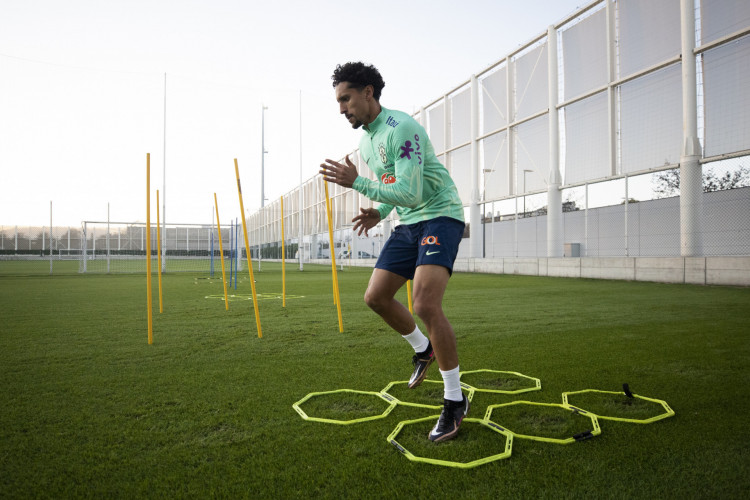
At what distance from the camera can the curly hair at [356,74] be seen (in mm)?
2871

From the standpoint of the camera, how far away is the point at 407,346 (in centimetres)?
468

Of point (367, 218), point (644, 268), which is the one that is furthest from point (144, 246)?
point (367, 218)

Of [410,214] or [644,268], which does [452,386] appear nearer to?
[410,214]

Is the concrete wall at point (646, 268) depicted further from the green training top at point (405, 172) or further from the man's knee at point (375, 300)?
the man's knee at point (375, 300)

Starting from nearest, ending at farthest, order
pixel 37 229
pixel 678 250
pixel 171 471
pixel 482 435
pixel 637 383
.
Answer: pixel 171 471, pixel 482 435, pixel 637 383, pixel 678 250, pixel 37 229

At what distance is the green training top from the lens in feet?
8.49

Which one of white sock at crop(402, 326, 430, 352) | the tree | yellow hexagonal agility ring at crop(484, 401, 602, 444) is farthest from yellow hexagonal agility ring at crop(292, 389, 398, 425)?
the tree

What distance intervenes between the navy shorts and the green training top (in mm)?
57

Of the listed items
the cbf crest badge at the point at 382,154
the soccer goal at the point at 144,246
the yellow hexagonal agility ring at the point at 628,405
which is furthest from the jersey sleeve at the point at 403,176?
the soccer goal at the point at 144,246

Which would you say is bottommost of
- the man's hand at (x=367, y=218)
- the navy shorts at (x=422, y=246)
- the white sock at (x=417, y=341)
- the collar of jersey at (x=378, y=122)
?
the white sock at (x=417, y=341)

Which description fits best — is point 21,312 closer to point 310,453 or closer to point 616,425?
point 310,453

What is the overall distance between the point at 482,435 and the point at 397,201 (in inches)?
52.3

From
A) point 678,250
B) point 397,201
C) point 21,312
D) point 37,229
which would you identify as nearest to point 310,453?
point 397,201

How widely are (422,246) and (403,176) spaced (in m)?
0.46
